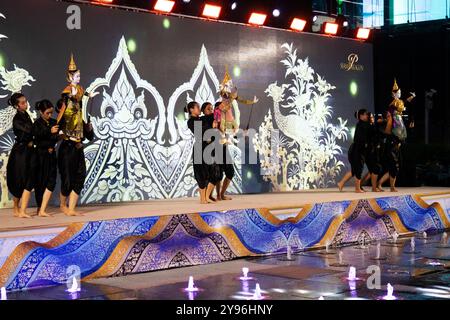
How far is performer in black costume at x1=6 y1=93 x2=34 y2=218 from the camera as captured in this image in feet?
25.9

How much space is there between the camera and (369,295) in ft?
20.6

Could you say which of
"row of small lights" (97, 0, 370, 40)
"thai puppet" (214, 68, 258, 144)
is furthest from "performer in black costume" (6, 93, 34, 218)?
"row of small lights" (97, 0, 370, 40)

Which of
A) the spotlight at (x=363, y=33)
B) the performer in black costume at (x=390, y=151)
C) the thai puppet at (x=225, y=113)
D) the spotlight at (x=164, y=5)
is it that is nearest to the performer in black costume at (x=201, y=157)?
the thai puppet at (x=225, y=113)

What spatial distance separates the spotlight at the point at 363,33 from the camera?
572 inches

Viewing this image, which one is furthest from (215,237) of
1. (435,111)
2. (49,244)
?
(435,111)

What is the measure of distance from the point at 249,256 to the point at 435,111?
7779 millimetres

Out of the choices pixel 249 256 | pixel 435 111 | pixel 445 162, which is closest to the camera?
pixel 249 256

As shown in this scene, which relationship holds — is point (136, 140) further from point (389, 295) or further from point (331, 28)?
point (389, 295)

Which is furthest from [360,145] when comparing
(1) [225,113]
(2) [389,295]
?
Answer: (2) [389,295]

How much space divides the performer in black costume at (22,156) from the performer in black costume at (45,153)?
3.5 inches

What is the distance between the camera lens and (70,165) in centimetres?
821

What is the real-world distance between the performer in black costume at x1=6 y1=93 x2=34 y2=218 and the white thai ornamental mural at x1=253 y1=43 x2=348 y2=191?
17.1ft

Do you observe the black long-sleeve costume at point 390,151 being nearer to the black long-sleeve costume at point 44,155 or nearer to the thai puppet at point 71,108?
the thai puppet at point 71,108
